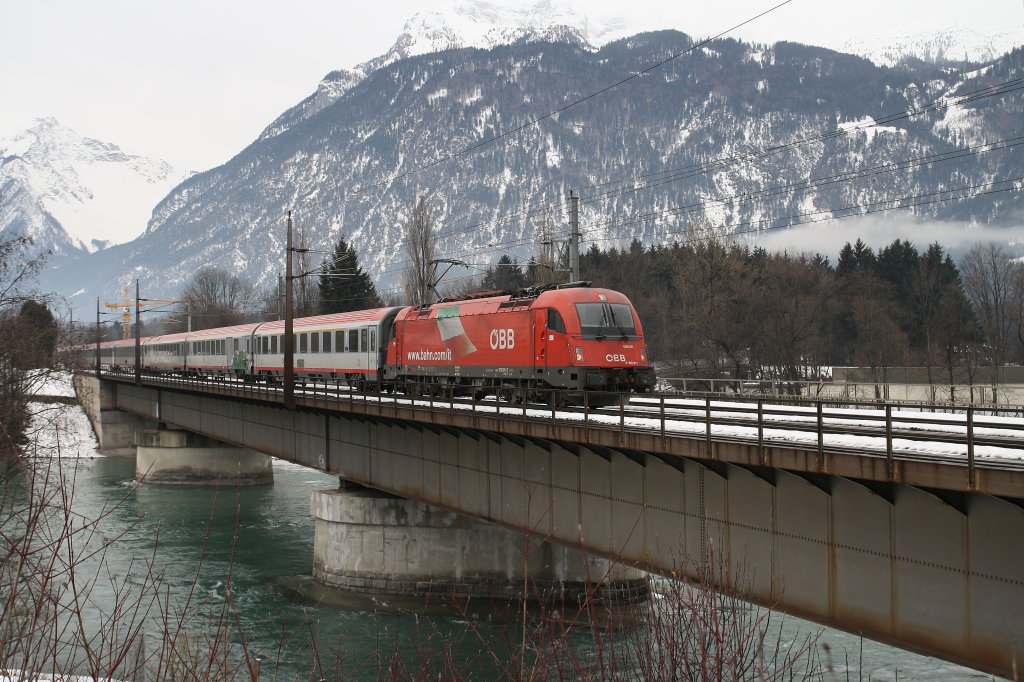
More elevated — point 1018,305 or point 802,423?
point 1018,305

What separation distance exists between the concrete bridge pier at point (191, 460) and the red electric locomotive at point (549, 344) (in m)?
30.7

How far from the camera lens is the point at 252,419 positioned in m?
43.6

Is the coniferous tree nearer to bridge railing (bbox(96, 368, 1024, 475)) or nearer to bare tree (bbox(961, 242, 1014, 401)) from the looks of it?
bare tree (bbox(961, 242, 1014, 401))

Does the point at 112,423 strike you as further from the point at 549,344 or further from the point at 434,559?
the point at 549,344

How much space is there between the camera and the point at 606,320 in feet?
84.0

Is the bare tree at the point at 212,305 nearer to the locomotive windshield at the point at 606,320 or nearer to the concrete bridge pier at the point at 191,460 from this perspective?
the concrete bridge pier at the point at 191,460

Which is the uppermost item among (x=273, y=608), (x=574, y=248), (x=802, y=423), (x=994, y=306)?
(x=574, y=248)

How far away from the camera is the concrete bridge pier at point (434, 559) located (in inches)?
1156

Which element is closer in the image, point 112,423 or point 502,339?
point 502,339

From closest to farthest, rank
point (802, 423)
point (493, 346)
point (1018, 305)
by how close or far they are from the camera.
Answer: point (802, 423) → point (493, 346) → point (1018, 305)

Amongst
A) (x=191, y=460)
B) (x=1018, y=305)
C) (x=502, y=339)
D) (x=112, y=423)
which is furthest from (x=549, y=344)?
(x=112, y=423)

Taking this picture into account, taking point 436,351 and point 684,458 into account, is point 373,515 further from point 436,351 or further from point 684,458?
point 684,458

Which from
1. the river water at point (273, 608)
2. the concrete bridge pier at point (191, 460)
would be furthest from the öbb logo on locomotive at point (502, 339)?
the concrete bridge pier at point (191, 460)

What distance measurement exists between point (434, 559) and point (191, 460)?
34.2 m
